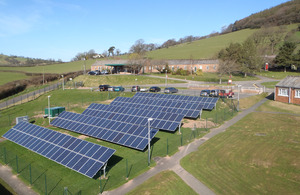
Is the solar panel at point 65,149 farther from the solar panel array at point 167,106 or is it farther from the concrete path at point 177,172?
the solar panel array at point 167,106

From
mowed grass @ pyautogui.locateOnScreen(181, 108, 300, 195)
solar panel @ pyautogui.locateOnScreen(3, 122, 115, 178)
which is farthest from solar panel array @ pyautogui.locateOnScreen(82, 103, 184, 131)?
solar panel @ pyautogui.locateOnScreen(3, 122, 115, 178)

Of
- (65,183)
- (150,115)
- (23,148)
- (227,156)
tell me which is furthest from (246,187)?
(23,148)

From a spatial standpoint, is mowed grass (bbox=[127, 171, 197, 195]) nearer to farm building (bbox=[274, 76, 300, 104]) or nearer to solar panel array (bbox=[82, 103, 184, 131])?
solar panel array (bbox=[82, 103, 184, 131])

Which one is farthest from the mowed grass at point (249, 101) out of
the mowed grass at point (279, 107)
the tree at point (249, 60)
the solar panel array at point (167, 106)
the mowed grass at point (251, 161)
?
the tree at point (249, 60)

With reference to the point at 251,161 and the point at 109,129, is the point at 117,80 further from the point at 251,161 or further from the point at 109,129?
the point at 251,161

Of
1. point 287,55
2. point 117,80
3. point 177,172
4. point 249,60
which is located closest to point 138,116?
point 177,172

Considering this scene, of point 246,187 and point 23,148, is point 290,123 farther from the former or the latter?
point 23,148

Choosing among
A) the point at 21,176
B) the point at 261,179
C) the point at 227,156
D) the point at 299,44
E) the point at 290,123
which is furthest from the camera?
the point at 299,44
